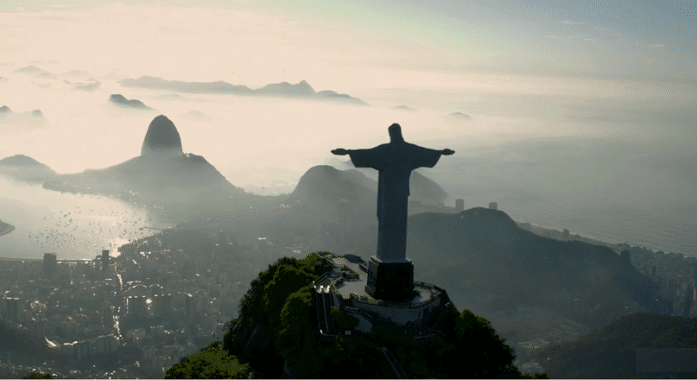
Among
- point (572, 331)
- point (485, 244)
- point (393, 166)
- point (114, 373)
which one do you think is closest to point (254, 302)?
point (393, 166)

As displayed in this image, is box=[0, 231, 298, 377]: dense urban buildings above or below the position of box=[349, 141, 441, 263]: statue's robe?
below

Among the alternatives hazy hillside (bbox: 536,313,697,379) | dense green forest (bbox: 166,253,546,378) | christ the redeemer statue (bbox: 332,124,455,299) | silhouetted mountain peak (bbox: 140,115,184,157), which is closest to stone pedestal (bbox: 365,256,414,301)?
christ the redeemer statue (bbox: 332,124,455,299)

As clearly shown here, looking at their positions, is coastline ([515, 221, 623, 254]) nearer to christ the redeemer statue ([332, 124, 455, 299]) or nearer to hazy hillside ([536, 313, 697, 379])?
hazy hillside ([536, 313, 697, 379])

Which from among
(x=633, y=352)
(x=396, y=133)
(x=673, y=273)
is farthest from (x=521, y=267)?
(x=396, y=133)

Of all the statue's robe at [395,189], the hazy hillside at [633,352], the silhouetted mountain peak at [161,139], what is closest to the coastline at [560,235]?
the hazy hillside at [633,352]

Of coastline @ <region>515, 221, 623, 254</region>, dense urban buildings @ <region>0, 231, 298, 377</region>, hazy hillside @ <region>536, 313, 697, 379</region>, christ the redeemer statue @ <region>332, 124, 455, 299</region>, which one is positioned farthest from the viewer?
coastline @ <region>515, 221, 623, 254</region>

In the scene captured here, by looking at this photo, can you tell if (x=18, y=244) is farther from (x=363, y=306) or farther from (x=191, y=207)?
(x=363, y=306)

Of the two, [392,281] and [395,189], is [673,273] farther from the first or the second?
[395,189]
